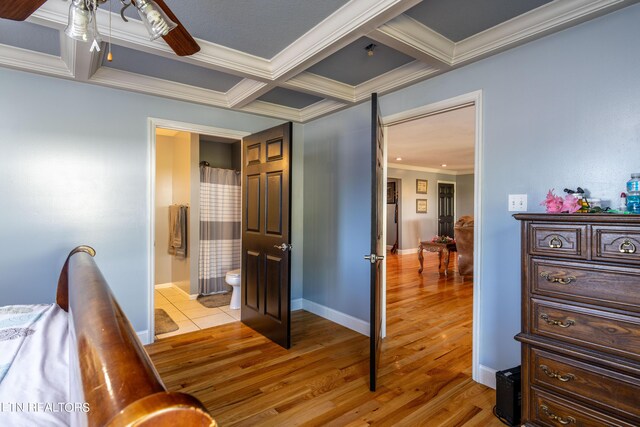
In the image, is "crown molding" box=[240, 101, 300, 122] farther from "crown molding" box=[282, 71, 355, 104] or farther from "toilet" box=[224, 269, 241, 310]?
"toilet" box=[224, 269, 241, 310]

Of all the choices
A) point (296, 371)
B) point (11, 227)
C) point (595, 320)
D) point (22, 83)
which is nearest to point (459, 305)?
point (296, 371)

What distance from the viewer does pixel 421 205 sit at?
976 centimetres

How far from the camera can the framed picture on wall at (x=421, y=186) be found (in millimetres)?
9617

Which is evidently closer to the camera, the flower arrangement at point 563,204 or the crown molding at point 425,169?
the flower arrangement at point 563,204

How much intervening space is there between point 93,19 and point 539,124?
2445mm

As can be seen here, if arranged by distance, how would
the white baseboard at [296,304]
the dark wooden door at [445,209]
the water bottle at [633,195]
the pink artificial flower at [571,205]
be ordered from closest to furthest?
the water bottle at [633,195]
the pink artificial flower at [571,205]
the white baseboard at [296,304]
the dark wooden door at [445,209]

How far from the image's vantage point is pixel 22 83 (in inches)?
104

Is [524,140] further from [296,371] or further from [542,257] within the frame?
[296,371]

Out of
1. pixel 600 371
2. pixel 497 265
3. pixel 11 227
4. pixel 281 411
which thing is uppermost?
pixel 11 227

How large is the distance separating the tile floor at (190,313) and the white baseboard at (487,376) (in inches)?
101

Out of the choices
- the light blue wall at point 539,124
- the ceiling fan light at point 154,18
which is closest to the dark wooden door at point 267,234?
the light blue wall at point 539,124

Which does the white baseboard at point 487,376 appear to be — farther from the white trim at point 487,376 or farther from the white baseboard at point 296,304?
the white baseboard at point 296,304

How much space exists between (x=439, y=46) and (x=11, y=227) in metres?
3.50

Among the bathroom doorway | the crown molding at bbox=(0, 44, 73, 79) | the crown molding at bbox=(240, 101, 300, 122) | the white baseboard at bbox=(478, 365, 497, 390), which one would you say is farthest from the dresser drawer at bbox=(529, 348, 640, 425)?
the crown molding at bbox=(0, 44, 73, 79)
